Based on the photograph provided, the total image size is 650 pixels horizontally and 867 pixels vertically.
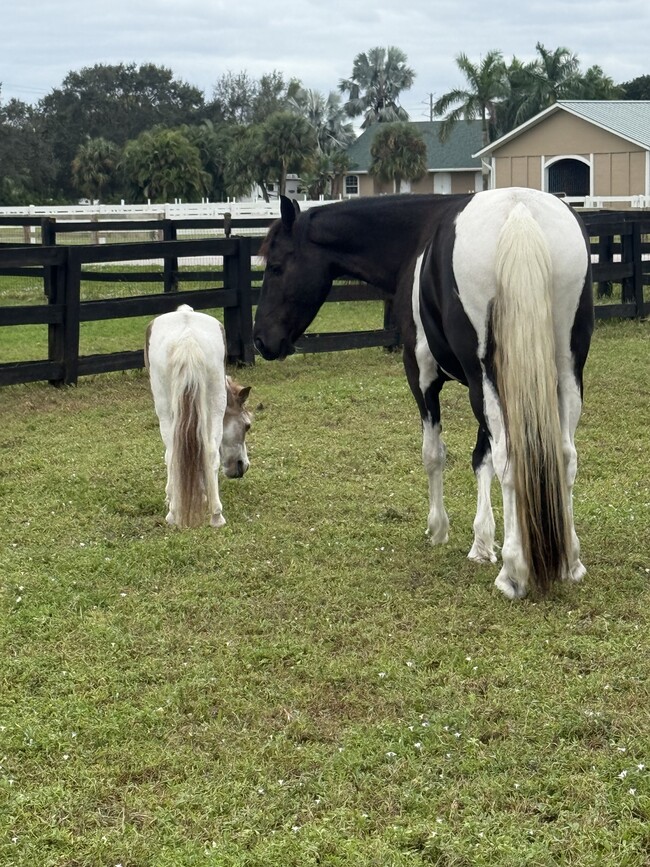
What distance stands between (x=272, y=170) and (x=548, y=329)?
46631 mm

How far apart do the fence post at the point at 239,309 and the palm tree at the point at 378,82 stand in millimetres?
68404

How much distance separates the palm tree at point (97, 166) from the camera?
51625 mm

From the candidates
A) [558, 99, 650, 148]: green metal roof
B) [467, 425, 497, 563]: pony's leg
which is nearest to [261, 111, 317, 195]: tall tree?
[558, 99, 650, 148]: green metal roof

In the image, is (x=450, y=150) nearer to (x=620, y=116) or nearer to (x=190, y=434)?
(x=620, y=116)

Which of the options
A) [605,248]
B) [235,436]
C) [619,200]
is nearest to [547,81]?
[619,200]

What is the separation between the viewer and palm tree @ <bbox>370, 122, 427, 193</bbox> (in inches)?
2144

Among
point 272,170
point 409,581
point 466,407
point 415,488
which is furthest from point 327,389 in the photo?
point 272,170

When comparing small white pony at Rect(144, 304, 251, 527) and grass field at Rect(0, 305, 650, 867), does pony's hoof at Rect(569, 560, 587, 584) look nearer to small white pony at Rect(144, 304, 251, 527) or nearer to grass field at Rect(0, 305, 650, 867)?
grass field at Rect(0, 305, 650, 867)

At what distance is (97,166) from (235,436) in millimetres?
47826

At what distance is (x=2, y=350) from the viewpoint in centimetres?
1316

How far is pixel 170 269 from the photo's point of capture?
48.5ft

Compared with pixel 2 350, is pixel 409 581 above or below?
below

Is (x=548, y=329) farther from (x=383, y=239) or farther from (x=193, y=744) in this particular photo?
(x=193, y=744)

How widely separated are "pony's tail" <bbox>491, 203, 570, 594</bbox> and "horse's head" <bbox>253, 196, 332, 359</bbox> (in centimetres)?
178
